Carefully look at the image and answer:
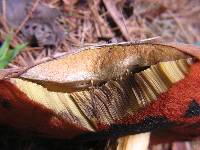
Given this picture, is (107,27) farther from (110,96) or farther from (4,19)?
(110,96)

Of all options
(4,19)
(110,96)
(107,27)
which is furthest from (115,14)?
(110,96)

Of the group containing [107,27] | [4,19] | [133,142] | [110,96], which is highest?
[4,19]

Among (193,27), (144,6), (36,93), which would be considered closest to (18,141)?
(36,93)

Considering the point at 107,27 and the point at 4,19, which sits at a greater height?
the point at 4,19

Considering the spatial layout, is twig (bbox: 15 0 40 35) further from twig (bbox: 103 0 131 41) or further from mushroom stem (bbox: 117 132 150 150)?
mushroom stem (bbox: 117 132 150 150)

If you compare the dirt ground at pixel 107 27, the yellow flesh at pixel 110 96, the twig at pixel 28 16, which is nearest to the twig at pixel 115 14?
the dirt ground at pixel 107 27

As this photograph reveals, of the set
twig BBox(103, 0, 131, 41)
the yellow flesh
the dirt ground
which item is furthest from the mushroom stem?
twig BBox(103, 0, 131, 41)
